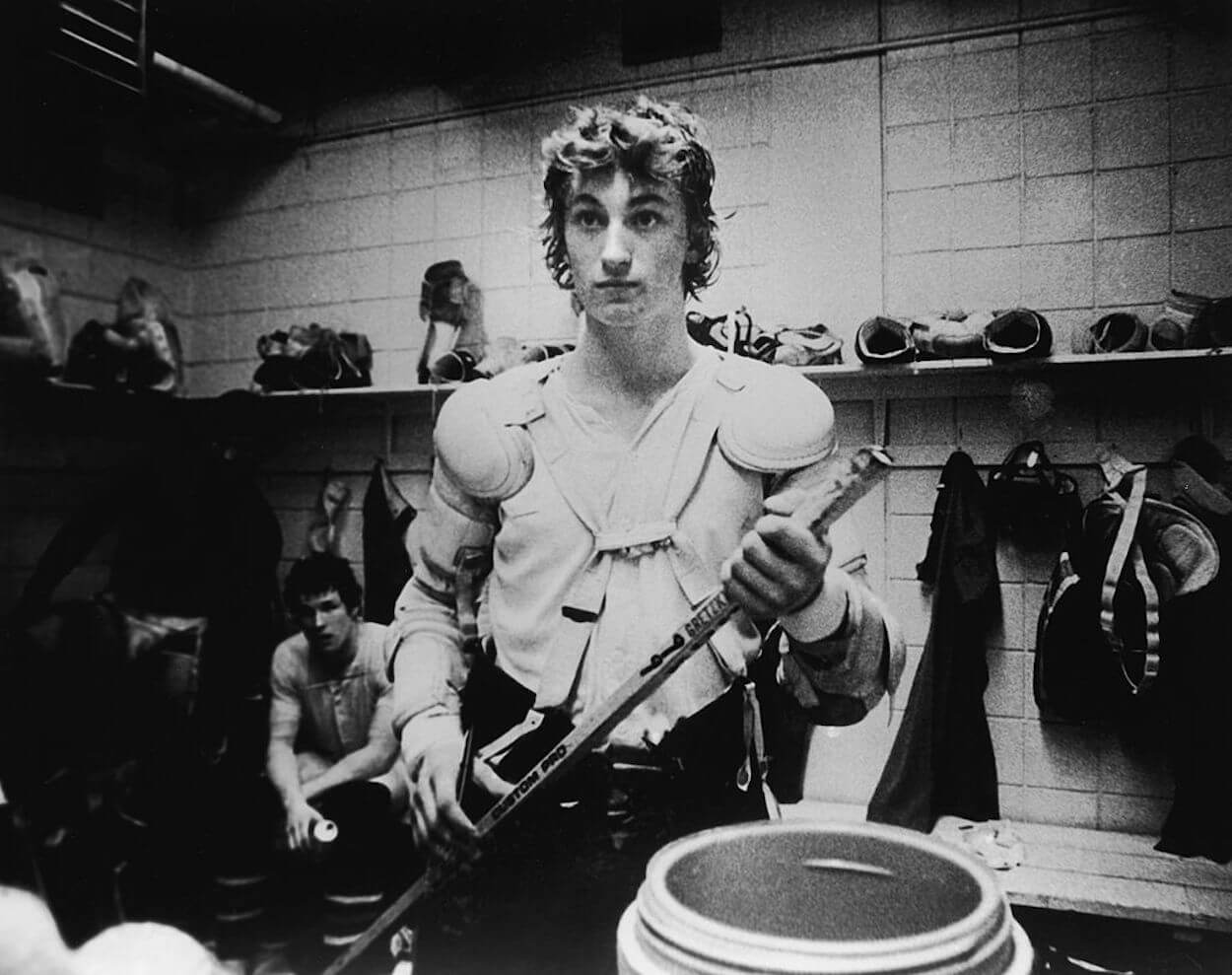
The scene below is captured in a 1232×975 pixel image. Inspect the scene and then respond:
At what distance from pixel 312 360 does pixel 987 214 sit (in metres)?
1.15

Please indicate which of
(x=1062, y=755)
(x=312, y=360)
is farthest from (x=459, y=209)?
(x=1062, y=755)

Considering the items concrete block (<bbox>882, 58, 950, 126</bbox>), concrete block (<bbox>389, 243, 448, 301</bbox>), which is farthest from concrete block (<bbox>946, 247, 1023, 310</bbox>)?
concrete block (<bbox>389, 243, 448, 301</bbox>)

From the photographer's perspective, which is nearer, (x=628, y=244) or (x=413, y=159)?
(x=628, y=244)

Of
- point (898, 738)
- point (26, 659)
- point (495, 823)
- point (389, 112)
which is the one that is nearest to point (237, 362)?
point (389, 112)

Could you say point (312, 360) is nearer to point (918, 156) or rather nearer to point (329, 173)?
point (329, 173)

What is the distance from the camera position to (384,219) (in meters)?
1.59

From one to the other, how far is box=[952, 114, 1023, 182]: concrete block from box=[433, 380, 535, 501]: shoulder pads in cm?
75

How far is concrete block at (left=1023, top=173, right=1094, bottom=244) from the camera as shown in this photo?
4.02 feet

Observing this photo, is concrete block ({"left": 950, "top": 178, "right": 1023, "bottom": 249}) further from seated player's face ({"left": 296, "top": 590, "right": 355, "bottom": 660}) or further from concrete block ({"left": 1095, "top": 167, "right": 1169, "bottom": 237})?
seated player's face ({"left": 296, "top": 590, "right": 355, "bottom": 660})

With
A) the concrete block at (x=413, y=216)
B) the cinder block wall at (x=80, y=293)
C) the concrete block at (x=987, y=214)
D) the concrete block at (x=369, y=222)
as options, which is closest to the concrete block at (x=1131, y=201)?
the concrete block at (x=987, y=214)

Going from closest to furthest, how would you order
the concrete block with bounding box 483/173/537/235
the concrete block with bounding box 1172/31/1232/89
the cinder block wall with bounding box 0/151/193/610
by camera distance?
1. the concrete block with bounding box 1172/31/1232/89
2. the concrete block with bounding box 483/173/537/235
3. the cinder block wall with bounding box 0/151/193/610

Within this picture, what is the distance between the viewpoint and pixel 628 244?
128 cm

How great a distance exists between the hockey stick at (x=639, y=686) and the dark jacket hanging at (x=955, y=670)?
0.24 meters

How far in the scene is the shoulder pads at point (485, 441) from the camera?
1365 millimetres
